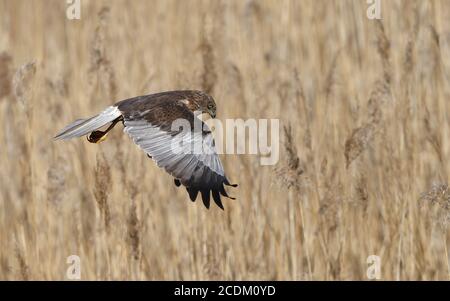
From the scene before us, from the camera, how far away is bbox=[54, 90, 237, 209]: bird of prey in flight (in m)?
2.86

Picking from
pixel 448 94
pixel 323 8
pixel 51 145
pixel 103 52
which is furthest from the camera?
pixel 323 8

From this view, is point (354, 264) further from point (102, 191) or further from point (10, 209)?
point (10, 209)

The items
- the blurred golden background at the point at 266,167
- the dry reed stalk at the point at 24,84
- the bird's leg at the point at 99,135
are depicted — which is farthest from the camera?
the blurred golden background at the point at 266,167

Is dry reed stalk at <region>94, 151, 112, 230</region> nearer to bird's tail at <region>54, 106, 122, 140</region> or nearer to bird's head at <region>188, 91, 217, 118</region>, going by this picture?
bird's tail at <region>54, 106, 122, 140</region>

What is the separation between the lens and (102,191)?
10.2 feet

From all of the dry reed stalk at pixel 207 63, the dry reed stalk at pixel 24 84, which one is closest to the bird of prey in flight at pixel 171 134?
the dry reed stalk at pixel 207 63

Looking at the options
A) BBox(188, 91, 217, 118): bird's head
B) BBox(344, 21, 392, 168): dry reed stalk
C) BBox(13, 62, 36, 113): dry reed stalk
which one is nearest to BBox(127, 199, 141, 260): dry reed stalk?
BBox(188, 91, 217, 118): bird's head

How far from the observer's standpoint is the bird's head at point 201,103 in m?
3.41

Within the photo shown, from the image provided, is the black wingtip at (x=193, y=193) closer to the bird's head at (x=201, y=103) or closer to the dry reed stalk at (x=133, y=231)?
the dry reed stalk at (x=133, y=231)

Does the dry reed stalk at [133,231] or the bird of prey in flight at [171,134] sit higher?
the bird of prey in flight at [171,134]

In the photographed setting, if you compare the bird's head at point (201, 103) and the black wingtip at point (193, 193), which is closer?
the black wingtip at point (193, 193)

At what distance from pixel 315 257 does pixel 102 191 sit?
109 cm

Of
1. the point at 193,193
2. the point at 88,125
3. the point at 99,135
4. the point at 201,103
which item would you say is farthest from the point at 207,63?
the point at 193,193
